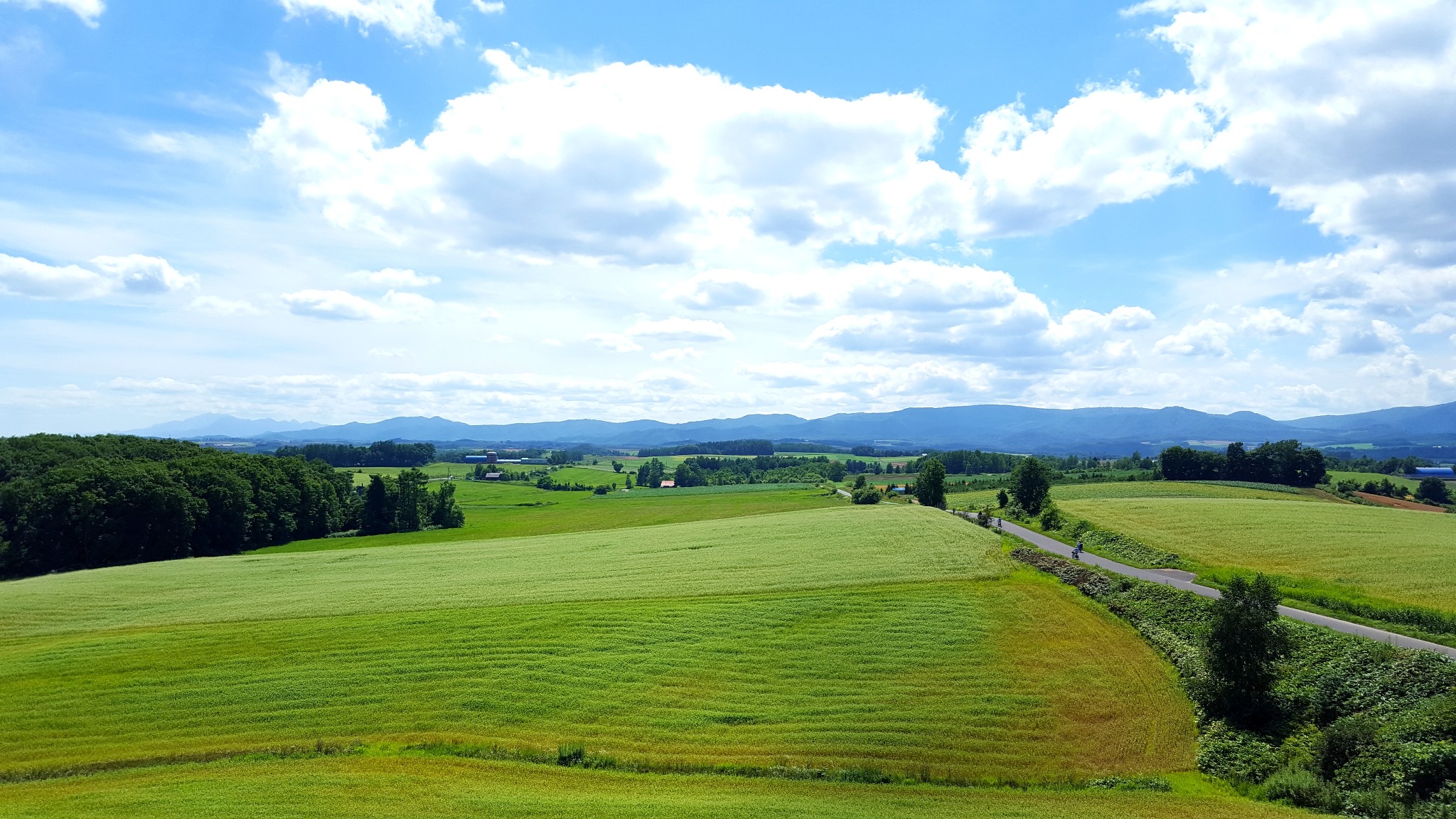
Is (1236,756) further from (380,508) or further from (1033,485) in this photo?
(380,508)

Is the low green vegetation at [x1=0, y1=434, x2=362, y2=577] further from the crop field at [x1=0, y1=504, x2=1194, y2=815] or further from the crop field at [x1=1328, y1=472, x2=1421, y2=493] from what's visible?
the crop field at [x1=1328, y1=472, x2=1421, y2=493]

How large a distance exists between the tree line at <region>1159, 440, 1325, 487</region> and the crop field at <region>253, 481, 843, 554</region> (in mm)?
69049

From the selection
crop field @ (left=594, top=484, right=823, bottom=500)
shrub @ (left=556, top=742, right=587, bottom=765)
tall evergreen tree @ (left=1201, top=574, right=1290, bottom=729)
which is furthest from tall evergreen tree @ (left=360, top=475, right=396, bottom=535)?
tall evergreen tree @ (left=1201, top=574, right=1290, bottom=729)

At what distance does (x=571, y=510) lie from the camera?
408 ft

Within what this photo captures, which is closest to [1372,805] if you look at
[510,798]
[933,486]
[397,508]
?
[510,798]

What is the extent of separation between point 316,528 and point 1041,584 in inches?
3761

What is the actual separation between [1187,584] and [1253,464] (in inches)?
4133

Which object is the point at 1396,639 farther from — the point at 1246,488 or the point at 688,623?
the point at 1246,488

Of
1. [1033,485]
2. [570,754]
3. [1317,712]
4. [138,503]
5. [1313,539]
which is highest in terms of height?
[138,503]

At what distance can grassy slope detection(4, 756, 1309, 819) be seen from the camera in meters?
21.7

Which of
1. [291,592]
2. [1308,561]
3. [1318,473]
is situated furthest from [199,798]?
[1318,473]

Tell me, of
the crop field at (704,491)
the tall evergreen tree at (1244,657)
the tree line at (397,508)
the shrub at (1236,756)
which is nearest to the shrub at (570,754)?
the shrub at (1236,756)

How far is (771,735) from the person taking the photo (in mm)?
27656

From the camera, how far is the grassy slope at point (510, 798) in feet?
71.1
